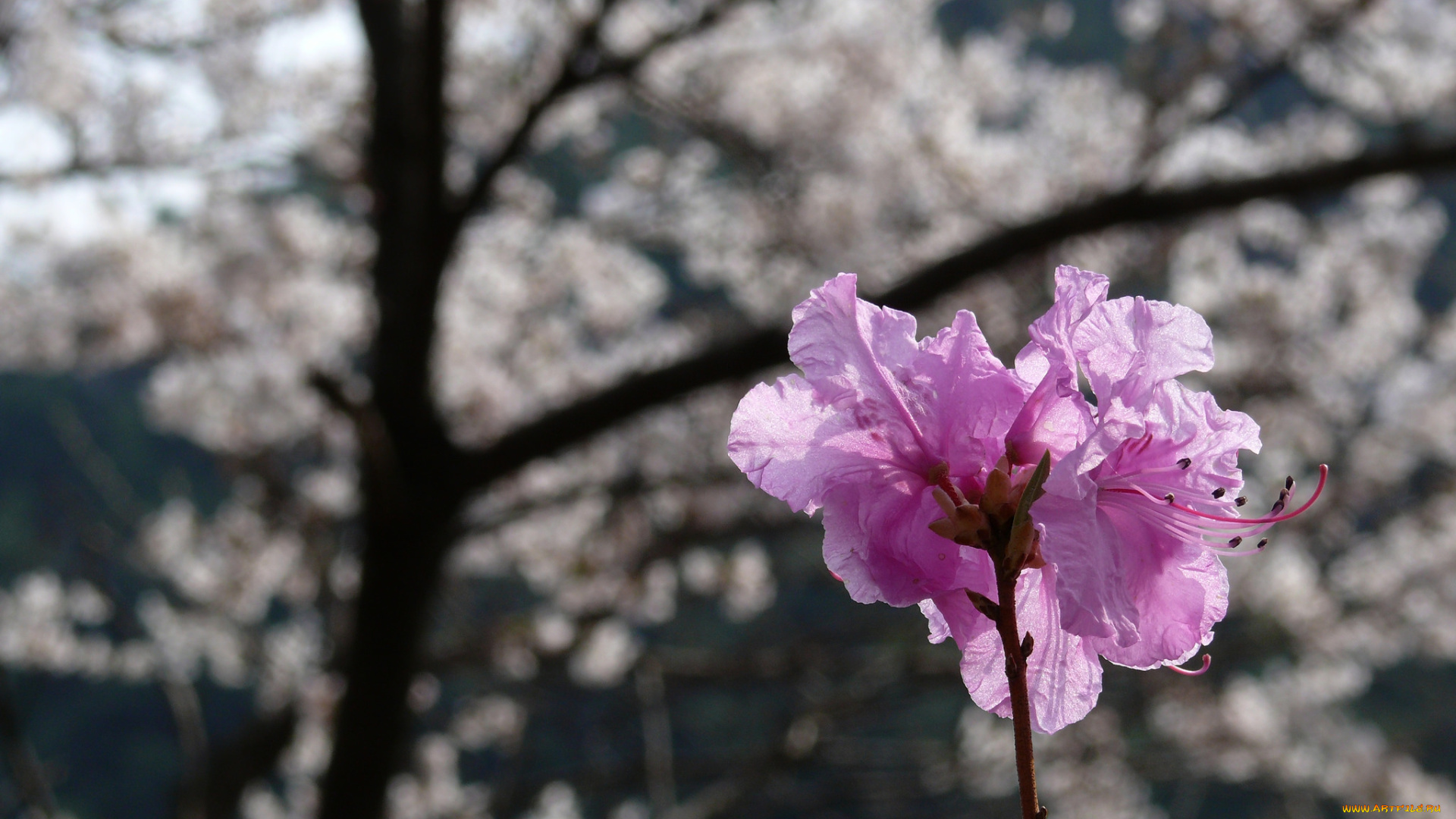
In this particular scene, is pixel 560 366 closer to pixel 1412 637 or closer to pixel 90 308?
pixel 90 308

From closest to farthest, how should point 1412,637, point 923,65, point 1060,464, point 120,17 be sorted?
1. point 1060,464
2. point 120,17
3. point 923,65
4. point 1412,637

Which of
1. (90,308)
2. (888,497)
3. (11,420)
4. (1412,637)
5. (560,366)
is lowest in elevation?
(11,420)

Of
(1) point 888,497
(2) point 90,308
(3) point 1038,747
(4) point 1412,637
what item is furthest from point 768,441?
(4) point 1412,637

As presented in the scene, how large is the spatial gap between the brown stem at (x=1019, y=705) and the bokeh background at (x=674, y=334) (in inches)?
79.8

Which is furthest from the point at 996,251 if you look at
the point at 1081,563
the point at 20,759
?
the point at 20,759

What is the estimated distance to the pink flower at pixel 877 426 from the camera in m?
0.64

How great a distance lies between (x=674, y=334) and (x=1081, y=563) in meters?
6.23

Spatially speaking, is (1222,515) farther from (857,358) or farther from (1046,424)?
(857,358)

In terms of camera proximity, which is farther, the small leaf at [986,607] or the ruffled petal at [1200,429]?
the ruffled petal at [1200,429]

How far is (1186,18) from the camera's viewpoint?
13.2 ft

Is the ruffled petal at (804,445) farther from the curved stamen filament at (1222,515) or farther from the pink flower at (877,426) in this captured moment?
the curved stamen filament at (1222,515)

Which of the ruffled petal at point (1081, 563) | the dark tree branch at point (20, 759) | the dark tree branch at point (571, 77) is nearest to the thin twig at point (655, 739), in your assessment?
the dark tree branch at point (20, 759)

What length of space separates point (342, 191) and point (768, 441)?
13.5ft

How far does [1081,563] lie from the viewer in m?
0.58
